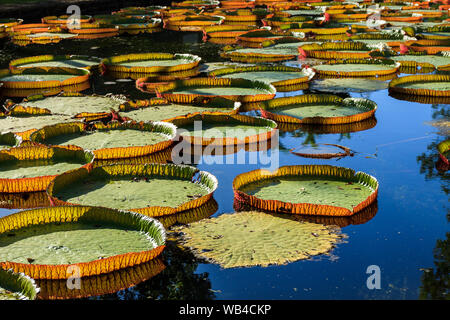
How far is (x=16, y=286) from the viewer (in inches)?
131

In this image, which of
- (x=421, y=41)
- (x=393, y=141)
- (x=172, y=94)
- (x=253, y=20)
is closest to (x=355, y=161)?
(x=393, y=141)

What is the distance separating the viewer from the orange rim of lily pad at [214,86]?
7461 millimetres

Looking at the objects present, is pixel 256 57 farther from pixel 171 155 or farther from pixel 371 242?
pixel 371 242

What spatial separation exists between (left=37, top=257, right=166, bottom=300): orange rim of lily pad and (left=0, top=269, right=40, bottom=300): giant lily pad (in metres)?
0.15

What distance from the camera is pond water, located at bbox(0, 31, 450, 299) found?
3576 millimetres

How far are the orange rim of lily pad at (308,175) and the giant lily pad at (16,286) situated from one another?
5.62 feet

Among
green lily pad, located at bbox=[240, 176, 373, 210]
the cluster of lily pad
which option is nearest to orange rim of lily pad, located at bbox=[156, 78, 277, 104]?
the cluster of lily pad

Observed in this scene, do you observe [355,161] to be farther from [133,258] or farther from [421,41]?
[421,41]

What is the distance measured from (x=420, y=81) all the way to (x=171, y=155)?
4.14 metres

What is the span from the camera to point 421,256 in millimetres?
3943

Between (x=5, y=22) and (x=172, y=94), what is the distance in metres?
9.03
